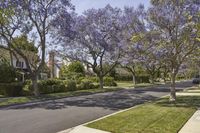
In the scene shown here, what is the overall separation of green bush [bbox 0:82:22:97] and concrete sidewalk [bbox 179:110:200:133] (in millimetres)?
19506

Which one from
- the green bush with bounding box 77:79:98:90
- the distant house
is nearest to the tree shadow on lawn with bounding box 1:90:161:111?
the distant house

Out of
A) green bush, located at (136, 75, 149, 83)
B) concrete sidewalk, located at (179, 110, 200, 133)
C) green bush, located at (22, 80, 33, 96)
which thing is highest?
green bush, located at (136, 75, 149, 83)

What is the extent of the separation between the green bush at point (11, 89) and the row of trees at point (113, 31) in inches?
90.2

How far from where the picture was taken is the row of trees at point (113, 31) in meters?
19.9

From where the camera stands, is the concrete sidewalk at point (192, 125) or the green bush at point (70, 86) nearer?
the concrete sidewalk at point (192, 125)

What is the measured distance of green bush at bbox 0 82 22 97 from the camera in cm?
2941

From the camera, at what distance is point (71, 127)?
11.8m

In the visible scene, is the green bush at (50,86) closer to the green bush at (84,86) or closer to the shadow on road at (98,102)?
the green bush at (84,86)

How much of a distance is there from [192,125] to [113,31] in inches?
1114

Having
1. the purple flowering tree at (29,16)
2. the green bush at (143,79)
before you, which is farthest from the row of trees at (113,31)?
the green bush at (143,79)

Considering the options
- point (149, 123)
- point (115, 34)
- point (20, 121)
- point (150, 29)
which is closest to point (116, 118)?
point (149, 123)

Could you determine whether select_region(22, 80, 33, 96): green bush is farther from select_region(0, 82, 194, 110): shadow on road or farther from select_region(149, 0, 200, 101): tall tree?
select_region(149, 0, 200, 101): tall tree

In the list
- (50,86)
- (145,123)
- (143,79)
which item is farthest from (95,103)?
(143,79)

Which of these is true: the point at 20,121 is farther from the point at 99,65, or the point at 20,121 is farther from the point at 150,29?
the point at 99,65
